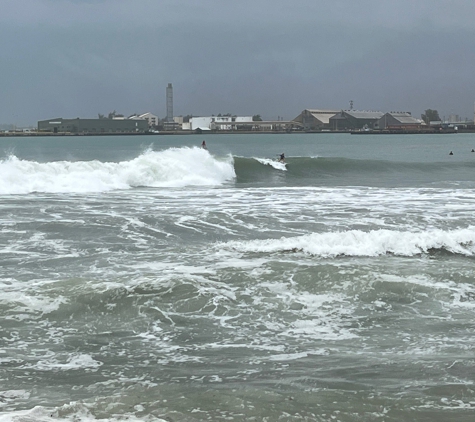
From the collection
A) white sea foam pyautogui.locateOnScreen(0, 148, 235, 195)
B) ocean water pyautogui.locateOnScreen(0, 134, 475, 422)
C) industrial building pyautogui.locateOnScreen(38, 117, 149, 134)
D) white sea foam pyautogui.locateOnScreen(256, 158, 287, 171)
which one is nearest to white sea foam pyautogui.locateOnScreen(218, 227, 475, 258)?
ocean water pyautogui.locateOnScreen(0, 134, 475, 422)

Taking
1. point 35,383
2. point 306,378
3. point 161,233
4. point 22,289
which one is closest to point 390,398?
point 306,378

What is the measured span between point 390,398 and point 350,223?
12.0 m

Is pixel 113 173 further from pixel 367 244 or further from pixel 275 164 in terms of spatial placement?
pixel 367 244

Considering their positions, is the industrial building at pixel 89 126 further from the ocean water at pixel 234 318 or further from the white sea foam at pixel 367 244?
the white sea foam at pixel 367 244

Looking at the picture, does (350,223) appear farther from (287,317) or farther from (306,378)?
(306,378)

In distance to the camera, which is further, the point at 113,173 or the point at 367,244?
the point at 113,173

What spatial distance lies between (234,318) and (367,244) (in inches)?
210

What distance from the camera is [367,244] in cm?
1368

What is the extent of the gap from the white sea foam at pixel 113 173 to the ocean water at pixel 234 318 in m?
9.29

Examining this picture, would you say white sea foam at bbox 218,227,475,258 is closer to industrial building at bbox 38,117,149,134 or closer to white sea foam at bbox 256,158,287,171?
white sea foam at bbox 256,158,287,171

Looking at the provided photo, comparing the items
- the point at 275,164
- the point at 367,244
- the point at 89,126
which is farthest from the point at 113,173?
the point at 89,126

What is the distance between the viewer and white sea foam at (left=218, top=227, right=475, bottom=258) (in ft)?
43.8

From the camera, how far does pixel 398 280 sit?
36.0ft

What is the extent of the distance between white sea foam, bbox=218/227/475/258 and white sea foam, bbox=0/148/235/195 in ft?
55.3
